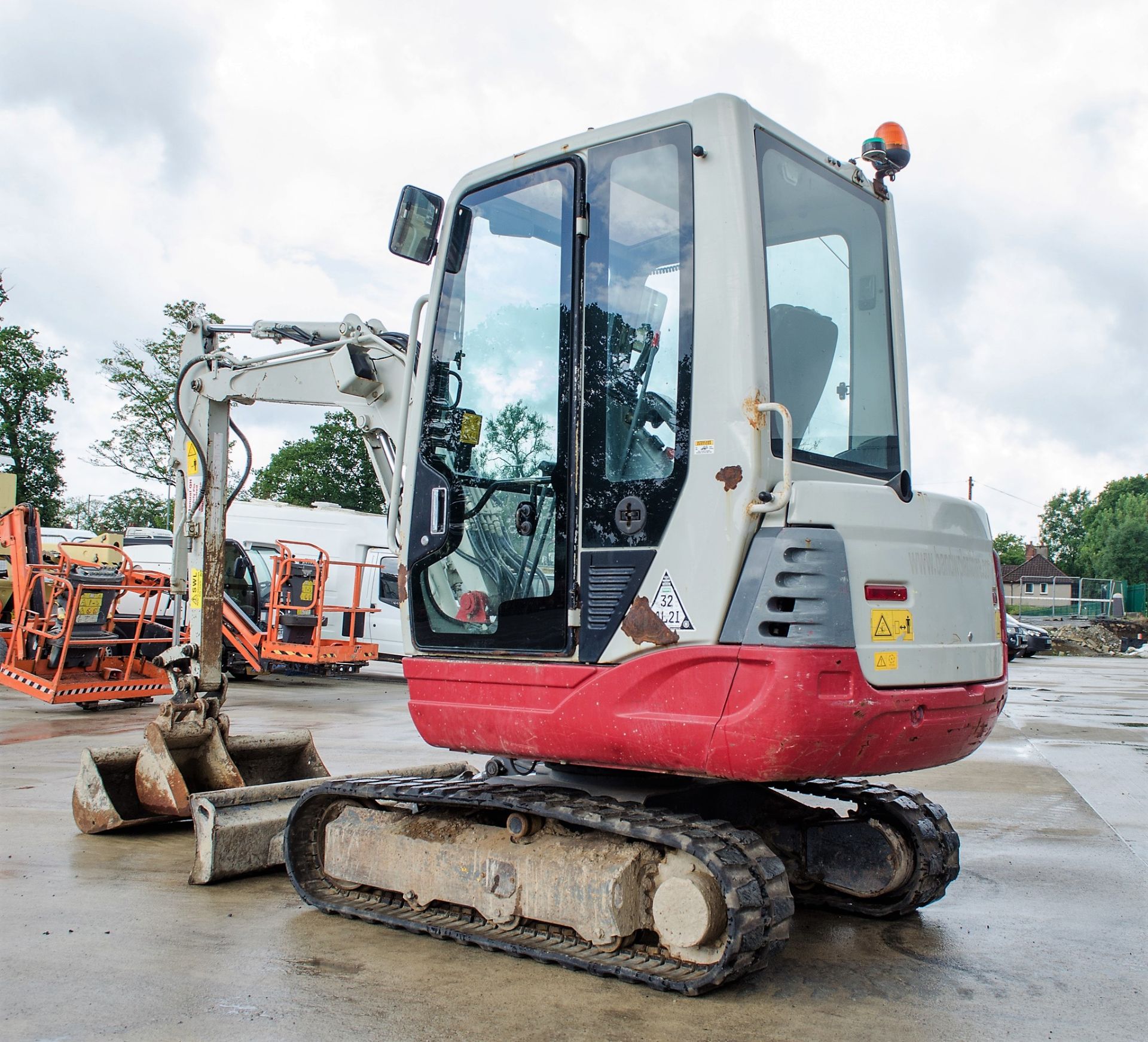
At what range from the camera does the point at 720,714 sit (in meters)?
3.65

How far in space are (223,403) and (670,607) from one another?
149 inches

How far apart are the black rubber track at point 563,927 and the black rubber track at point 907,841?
0.85 metres

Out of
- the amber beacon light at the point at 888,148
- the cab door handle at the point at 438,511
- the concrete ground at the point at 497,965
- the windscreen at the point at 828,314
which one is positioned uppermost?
the amber beacon light at the point at 888,148

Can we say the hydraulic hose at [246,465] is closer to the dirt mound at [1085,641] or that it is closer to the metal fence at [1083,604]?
the dirt mound at [1085,641]

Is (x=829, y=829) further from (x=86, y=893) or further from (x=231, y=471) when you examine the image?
(x=231, y=471)

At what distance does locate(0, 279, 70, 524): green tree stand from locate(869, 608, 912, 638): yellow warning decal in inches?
1813

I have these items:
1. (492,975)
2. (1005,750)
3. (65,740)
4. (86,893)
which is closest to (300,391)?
(86,893)

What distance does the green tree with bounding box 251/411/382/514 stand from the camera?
185ft

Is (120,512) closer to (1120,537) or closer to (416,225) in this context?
(416,225)

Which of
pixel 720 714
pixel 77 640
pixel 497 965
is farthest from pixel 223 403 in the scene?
pixel 77 640

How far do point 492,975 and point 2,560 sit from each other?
15238 mm

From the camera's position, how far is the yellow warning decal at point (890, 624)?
3.69 meters

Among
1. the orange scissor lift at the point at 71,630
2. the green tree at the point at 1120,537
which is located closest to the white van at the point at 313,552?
the orange scissor lift at the point at 71,630

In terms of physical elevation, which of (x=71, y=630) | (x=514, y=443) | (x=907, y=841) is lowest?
(x=907, y=841)
